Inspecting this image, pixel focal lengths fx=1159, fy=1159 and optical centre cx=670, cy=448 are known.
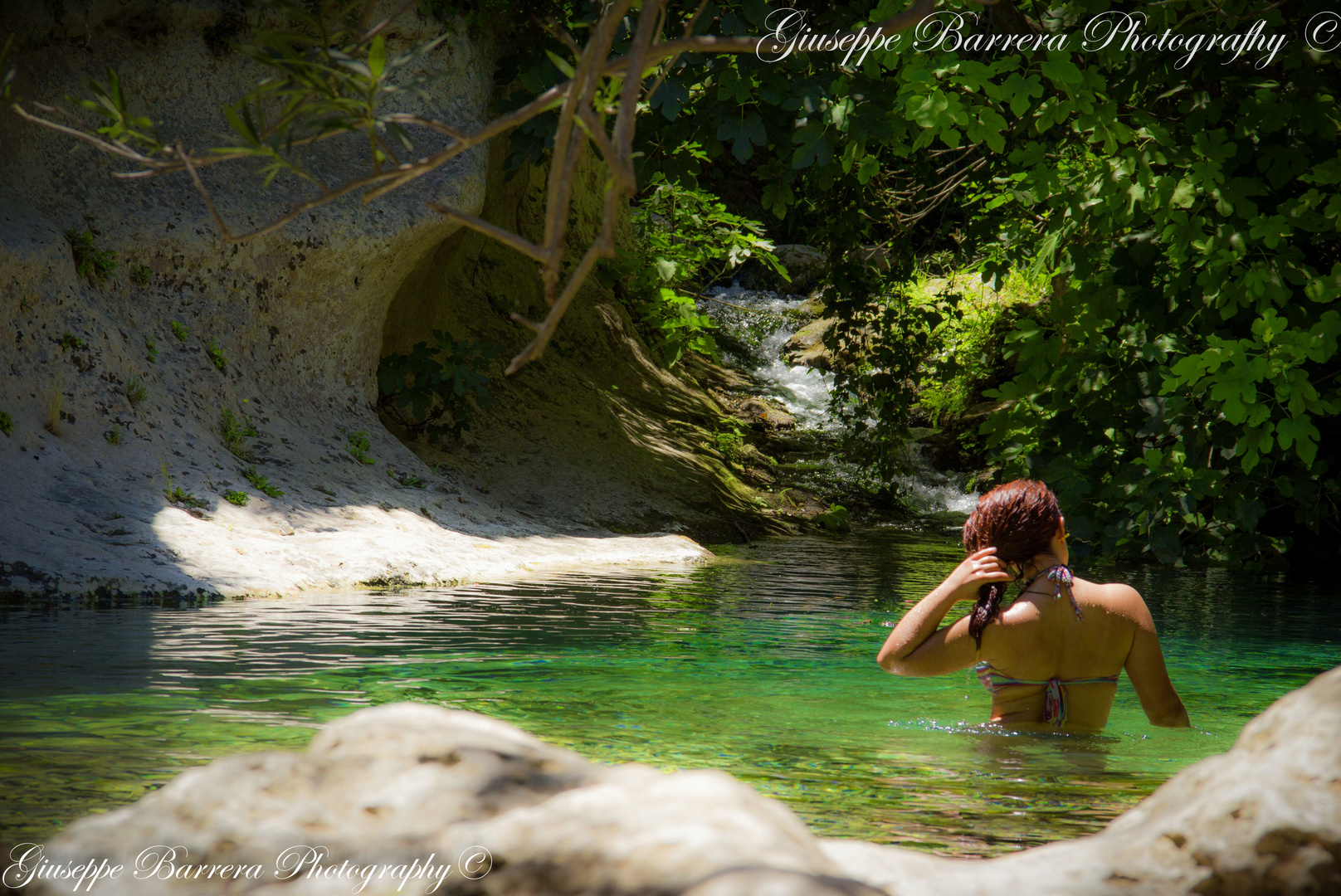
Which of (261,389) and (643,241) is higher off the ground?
(643,241)

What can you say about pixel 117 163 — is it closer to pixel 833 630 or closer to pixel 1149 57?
pixel 833 630

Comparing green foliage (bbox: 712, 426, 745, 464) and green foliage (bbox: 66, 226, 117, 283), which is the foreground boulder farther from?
green foliage (bbox: 712, 426, 745, 464)

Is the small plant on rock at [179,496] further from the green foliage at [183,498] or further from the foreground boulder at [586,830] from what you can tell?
the foreground boulder at [586,830]

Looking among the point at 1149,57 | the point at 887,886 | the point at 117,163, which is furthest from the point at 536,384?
the point at 887,886

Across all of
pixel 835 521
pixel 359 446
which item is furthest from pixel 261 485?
pixel 835 521

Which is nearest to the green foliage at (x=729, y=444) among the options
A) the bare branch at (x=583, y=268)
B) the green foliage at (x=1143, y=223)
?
the green foliage at (x=1143, y=223)

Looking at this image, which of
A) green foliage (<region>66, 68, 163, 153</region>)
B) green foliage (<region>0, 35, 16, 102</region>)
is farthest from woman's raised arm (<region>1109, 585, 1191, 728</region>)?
green foliage (<region>0, 35, 16, 102</region>)

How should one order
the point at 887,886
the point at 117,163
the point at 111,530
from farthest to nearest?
the point at 117,163 < the point at 111,530 < the point at 887,886

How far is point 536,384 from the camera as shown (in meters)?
14.4

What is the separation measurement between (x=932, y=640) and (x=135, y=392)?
294 inches

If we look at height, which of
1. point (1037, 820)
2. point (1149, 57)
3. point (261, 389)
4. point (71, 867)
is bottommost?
point (1037, 820)

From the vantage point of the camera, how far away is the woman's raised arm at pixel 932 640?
13.1 ft

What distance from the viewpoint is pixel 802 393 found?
1909cm

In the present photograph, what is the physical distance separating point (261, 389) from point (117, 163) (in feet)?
7.68
